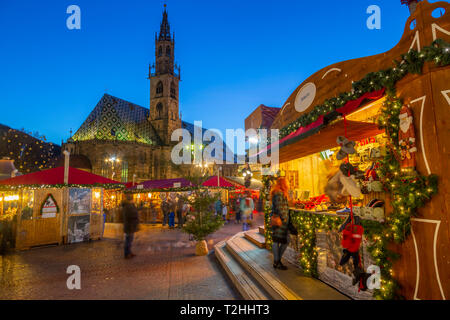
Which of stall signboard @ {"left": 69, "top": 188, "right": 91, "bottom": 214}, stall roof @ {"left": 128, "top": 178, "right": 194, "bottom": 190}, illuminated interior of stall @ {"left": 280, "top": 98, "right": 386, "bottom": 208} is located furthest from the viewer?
stall roof @ {"left": 128, "top": 178, "right": 194, "bottom": 190}

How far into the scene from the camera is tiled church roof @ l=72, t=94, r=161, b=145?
42625 millimetres

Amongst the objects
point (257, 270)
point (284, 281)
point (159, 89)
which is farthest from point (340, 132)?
point (159, 89)

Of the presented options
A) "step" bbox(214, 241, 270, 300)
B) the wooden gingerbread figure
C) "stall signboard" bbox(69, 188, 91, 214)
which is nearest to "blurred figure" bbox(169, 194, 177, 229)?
"stall signboard" bbox(69, 188, 91, 214)

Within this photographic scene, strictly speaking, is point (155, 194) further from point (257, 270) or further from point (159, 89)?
point (159, 89)

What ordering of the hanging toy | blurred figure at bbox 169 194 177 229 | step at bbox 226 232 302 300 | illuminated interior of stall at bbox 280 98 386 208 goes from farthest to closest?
blurred figure at bbox 169 194 177 229
illuminated interior of stall at bbox 280 98 386 208
step at bbox 226 232 302 300
the hanging toy

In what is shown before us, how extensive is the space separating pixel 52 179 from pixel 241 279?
381 inches

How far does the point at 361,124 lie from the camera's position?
14.7ft

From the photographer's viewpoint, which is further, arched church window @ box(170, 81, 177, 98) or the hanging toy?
arched church window @ box(170, 81, 177, 98)

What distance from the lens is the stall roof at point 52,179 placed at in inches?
398

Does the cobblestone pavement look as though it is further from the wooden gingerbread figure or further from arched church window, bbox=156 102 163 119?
arched church window, bbox=156 102 163 119

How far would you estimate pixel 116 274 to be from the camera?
20.6ft

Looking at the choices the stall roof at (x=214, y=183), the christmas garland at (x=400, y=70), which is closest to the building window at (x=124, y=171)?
the stall roof at (x=214, y=183)

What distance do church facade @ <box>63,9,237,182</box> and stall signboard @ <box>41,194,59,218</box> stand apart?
26.8 m
